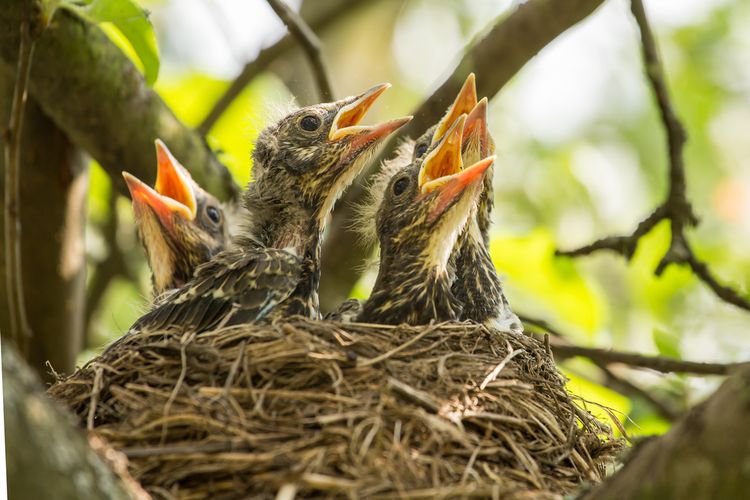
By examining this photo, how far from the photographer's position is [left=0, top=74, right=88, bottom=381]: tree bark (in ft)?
13.4

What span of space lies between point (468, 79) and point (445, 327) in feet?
3.58

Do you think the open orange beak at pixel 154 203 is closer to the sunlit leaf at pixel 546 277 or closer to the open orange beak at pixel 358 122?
the open orange beak at pixel 358 122

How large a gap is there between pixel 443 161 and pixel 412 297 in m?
0.52

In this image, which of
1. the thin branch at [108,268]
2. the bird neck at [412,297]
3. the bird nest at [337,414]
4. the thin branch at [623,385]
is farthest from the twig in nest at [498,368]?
the thin branch at [108,268]

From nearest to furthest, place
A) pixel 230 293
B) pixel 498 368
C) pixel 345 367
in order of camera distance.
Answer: pixel 345 367
pixel 498 368
pixel 230 293

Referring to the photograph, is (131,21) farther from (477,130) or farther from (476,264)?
(476,264)

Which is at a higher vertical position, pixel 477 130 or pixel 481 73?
pixel 481 73

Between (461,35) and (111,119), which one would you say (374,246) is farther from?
(461,35)

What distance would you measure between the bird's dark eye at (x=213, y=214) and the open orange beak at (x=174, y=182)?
4.0 inches

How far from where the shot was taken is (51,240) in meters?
4.14

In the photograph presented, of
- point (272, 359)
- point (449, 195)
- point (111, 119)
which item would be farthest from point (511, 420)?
point (111, 119)

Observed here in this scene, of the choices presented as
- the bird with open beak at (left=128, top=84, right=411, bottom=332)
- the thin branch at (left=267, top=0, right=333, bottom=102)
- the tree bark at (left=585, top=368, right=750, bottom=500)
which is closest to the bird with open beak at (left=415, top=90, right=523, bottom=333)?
the bird with open beak at (left=128, top=84, right=411, bottom=332)

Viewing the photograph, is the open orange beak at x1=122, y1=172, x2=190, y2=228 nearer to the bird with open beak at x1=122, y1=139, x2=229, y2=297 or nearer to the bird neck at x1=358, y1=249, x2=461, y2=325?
the bird with open beak at x1=122, y1=139, x2=229, y2=297

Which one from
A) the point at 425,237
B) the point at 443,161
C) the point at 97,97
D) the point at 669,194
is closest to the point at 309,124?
the point at 443,161
